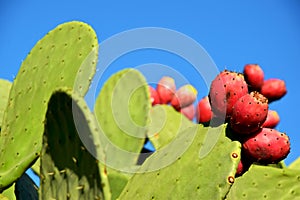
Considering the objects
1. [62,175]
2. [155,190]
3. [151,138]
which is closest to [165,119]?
[151,138]

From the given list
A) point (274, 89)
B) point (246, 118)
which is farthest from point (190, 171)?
point (274, 89)

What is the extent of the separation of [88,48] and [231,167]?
25.9 inches

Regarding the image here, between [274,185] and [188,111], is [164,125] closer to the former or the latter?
[274,185]

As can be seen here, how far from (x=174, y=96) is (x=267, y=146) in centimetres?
240

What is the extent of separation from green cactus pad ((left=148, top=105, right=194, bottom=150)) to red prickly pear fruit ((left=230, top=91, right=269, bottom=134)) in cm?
99

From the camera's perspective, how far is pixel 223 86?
1.67 meters

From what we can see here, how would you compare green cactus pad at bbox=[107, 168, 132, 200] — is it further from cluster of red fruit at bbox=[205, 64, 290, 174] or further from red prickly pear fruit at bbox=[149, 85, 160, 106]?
red prickly pear fruit at bbox=[149, 85, 160, 106]

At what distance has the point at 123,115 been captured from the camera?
8.64 ft

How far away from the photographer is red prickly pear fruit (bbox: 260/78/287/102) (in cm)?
321

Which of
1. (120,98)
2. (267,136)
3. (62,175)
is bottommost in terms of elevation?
(62,175)

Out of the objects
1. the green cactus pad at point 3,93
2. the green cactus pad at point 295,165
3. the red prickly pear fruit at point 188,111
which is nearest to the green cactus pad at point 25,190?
the green cactus pad at point 3,93

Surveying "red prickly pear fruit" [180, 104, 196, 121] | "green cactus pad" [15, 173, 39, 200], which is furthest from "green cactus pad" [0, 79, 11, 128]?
"red prickly pear fruit" [180, 104, 196, 121]

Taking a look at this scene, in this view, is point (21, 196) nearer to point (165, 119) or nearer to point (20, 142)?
point (20, 142)

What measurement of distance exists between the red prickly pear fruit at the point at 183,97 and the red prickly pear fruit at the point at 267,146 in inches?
90.9
